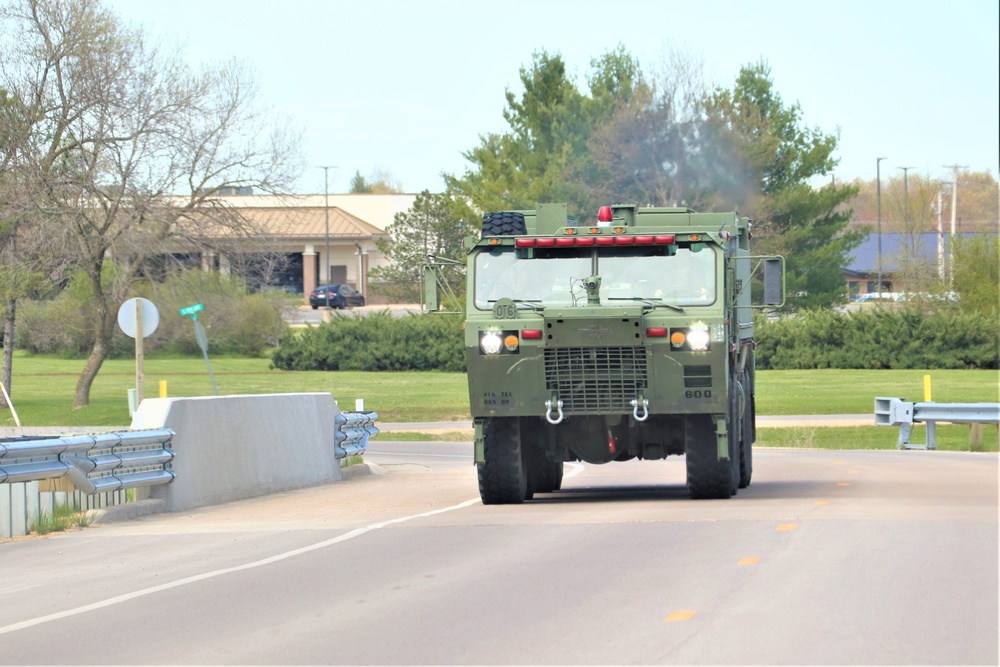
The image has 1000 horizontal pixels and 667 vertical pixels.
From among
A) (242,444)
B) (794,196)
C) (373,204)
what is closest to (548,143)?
(794,196)

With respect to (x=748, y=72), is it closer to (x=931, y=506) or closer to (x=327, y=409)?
(x=327, y=409)

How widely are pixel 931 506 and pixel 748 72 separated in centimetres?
4584

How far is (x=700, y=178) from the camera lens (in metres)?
51.3

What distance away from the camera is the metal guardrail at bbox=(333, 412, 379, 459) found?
19.5 meters

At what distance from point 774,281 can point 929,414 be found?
12315 mm

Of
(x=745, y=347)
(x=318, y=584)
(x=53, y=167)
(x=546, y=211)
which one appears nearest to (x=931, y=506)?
(x=745, y=347)

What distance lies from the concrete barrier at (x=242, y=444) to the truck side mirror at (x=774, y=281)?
6.03 m

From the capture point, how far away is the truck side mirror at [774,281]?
14.1 meters

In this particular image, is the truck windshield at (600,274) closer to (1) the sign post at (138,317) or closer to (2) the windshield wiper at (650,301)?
(2) the windshield wiper at (650,301)

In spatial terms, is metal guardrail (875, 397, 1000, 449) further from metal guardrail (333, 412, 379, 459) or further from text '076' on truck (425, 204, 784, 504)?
text '076' on truck (425, 204, 784, 504)

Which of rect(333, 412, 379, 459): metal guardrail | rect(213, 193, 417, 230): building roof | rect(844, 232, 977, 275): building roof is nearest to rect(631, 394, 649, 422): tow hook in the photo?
rect(333, 412, 379, 459): metal guardrail

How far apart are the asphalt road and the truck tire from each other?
281 cm

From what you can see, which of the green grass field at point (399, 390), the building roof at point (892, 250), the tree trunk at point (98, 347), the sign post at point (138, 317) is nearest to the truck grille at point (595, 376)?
the sign post at point (138, 317)

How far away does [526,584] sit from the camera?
900cm
